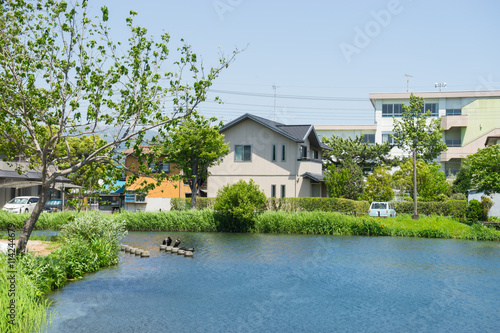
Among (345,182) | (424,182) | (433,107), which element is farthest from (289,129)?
(433,107)

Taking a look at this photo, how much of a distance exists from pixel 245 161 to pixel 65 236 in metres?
28.1

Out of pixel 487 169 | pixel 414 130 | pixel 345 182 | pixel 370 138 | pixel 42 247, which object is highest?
pixel 370 138

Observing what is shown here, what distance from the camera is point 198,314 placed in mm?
15422

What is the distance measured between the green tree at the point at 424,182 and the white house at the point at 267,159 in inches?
353

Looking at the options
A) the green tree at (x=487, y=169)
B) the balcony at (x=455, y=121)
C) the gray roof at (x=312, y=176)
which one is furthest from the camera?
the balcony at (x=455, y=121)

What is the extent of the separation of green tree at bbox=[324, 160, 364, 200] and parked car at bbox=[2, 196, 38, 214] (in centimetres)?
2746

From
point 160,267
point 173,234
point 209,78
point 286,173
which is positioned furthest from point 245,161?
point 209,78

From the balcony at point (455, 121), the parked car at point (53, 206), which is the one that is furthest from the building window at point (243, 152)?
the balcony at point (455, 121)

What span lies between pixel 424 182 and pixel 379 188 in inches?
174

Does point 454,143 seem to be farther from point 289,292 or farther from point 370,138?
point 289,292

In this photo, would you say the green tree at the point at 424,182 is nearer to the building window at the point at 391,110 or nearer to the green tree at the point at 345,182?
the green tree at the point at 345,182

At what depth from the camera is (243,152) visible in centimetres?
5025

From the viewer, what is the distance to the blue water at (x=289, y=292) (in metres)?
14.6

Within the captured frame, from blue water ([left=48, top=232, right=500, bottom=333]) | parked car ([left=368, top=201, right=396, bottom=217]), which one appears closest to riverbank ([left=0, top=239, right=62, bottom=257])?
blue water ([left=48, top=232, right=500, bottom=333])
